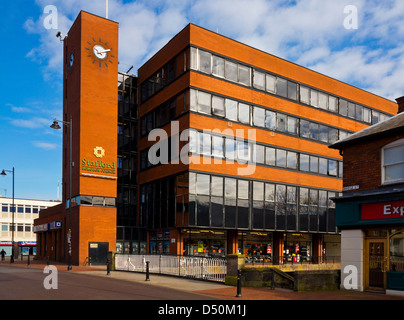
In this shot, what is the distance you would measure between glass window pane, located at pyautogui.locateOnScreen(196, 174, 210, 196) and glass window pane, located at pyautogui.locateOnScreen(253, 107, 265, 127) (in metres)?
7.56

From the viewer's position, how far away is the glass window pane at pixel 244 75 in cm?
3884

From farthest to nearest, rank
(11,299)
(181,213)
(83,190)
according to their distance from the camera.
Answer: (83,190) → (181,213) → (11,299)

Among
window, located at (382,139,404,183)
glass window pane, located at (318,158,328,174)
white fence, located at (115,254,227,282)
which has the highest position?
glass window pane, located at (318,158,328,174)

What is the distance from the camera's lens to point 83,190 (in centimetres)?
3809

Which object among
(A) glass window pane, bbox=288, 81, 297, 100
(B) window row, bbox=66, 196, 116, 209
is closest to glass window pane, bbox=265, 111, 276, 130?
(A) glass window pane, bbox=288, 81, 297, 100

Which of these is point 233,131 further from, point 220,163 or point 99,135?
point 99,135

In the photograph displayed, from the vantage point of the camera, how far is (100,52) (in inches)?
1591

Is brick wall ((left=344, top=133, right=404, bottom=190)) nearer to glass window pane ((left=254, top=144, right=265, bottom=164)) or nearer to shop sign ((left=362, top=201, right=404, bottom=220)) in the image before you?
shop sign ((left=362, top=201, right=404, bottom=220))

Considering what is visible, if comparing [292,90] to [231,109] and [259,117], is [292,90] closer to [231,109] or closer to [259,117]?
[259,117]

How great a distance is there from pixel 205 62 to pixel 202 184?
1022 centimetres

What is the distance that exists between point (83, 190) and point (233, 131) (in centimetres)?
1391

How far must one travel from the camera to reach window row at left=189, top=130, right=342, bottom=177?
3547 cm

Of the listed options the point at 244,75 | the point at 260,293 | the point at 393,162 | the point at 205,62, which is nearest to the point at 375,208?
the point at 393,162

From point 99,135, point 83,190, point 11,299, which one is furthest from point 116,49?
point 11,299
